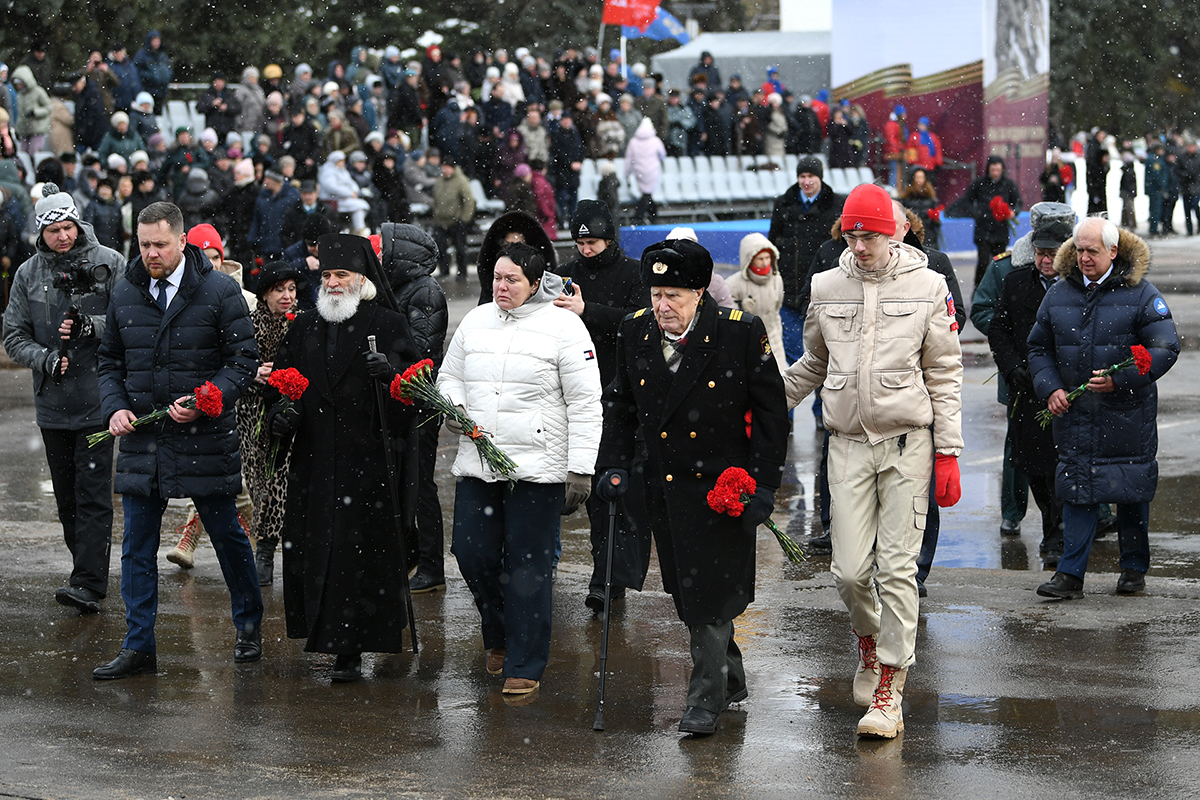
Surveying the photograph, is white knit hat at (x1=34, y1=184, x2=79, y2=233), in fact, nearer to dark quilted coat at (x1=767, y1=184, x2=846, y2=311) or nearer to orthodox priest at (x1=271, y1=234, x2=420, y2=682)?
orthodox priest at (x1=271, y1=234, x2=420, y2=682)

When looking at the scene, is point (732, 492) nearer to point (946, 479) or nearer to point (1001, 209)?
point (946, 479)

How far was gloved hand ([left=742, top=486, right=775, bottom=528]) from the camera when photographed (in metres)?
5.86

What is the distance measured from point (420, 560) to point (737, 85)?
80.1ft

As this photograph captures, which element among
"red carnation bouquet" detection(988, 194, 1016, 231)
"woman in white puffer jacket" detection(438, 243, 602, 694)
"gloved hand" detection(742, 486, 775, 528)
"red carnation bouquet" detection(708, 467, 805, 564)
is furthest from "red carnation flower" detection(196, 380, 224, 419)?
"red carnation bouquet" detection(988, 194, 1016, 231)

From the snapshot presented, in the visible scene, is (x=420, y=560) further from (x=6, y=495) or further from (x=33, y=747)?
(x=6, y=495)

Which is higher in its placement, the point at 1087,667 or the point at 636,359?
the point at 636,359

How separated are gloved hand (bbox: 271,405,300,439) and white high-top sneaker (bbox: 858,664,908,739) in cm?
262

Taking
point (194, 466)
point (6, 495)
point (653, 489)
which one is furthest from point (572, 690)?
point (6, 495)

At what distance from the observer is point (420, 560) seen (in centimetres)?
836

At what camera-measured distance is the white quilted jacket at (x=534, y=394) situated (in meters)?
6.53

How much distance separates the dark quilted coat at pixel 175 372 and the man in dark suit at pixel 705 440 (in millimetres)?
1904

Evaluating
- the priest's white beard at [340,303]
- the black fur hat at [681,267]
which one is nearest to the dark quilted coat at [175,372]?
the priest's white beard at [340,303]

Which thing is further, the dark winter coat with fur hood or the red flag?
the red flag

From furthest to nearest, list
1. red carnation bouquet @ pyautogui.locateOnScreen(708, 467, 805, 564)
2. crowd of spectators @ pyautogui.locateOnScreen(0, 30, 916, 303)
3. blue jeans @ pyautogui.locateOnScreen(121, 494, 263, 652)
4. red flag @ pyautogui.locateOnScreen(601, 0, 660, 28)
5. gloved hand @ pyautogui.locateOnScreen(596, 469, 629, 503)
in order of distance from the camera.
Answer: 1. red flag @ pyautogui.locateOnScreen(601, 0, 660, 28)
2. crowd of spectators @ pyautogui.locateOnScreen(0, 30, 916, 303)
3. blue jeans @ pyautogui.locateOnScreen(121, 494, 263, 652)
4. gloved hand @ pyautogui.locateOnScreen(596, 469, 629, 503)
5. red carnation bouquet @ pyautogui.locateOnScreen(708, 467, 805, 564)
